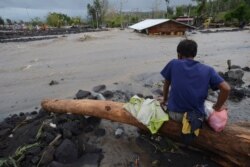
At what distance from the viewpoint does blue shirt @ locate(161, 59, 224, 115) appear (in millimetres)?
3791

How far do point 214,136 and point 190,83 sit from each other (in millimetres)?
905

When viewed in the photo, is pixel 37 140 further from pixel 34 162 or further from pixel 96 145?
pixel 96 145

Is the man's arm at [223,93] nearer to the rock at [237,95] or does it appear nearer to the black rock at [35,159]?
the black rock at [35,159]

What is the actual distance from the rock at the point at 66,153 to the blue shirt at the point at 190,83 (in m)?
1.93

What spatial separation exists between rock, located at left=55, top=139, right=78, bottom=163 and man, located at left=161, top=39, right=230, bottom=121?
1.94m

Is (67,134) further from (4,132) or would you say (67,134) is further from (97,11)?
(97,11)

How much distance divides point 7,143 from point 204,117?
386cm

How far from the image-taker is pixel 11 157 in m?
4.84

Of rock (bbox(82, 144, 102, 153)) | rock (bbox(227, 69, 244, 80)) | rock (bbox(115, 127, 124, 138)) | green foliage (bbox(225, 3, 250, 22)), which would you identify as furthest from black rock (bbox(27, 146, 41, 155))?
green foliage (bbox(225, 3, 250, 22))

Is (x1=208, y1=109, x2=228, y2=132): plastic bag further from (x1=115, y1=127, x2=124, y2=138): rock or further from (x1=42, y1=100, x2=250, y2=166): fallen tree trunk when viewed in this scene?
(x1=115, y1=127, x2=124, y2=138): rock

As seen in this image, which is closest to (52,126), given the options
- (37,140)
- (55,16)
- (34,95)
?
(37,140)

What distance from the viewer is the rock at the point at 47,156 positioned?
468 centimetres

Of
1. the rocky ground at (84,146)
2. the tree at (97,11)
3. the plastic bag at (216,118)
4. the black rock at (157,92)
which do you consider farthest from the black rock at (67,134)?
the tree at (97,11)

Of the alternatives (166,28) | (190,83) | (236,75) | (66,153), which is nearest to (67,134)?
(66,153)
